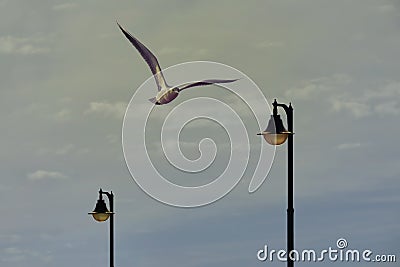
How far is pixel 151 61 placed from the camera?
46.7 meters

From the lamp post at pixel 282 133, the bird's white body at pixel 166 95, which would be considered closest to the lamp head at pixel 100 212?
the bird's white body at pixel 166 95

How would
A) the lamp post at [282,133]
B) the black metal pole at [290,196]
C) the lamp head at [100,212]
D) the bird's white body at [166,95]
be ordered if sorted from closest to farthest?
the black metal pole at [290,196] < the lamp post at [282,133] < the lamp head at [100,212] < the bird's white body at [166,95]

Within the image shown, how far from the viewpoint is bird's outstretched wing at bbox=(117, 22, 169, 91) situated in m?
44.2

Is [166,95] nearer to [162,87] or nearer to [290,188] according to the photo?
[162,87]

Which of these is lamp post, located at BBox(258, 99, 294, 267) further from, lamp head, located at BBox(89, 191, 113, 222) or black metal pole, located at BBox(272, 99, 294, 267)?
lamp head, located at BBox(89, 191, 113, 222)

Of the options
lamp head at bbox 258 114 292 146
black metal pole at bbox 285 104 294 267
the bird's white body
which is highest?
the bird's white body

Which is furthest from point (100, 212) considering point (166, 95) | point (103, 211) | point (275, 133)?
point (275, 133)

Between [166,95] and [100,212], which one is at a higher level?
[166,95]

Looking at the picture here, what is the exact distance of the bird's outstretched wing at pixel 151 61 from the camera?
44219mm

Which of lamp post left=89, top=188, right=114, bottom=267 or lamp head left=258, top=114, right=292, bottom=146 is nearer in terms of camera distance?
lamp head left=258, top=114, right=292, bottom=146

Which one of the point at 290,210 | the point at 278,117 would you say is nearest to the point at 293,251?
the point at 290,210

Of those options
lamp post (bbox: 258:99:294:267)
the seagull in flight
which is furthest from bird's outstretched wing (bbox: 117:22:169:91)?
lamp post (bbox: 258:99:294:267)

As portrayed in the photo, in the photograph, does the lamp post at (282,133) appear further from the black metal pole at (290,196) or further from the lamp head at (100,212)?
the lamp head at (100,212)

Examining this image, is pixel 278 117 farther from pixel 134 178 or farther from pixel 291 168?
pixel 134 178
